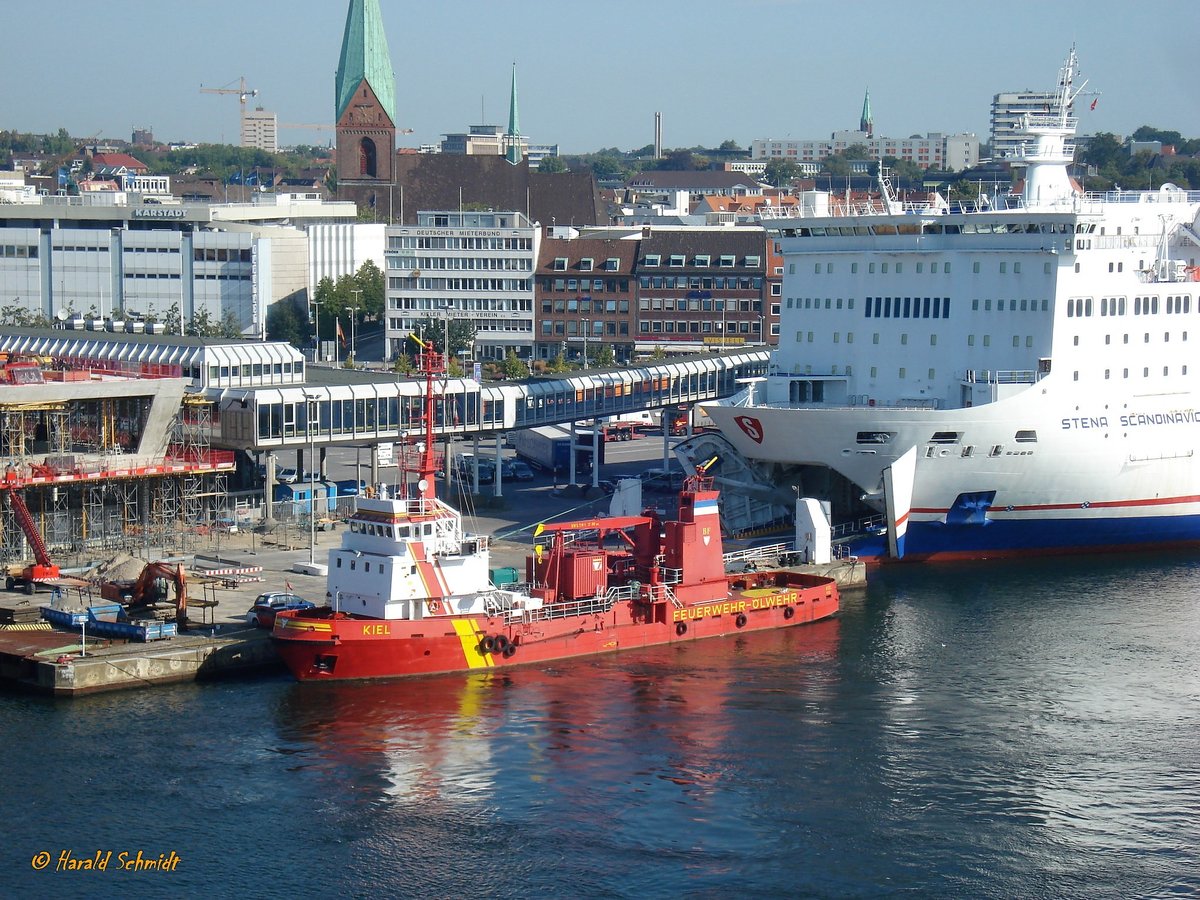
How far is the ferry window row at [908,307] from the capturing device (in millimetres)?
56312

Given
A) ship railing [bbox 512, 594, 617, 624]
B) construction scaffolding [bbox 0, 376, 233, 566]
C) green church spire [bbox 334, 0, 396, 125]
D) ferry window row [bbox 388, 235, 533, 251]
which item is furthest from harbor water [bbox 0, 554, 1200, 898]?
green church spire [bbox 334, 0, 396, 125]

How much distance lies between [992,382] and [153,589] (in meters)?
26.1

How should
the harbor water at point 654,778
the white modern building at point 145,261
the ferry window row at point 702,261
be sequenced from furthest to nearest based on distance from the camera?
the white modern building at point 145,261 < the ferry window row at point 702,261 < the harbor water at point 654,778

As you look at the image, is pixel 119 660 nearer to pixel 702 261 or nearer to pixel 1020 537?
pixel 1020 537

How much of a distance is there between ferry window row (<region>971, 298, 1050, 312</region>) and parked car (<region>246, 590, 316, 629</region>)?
24.0 metres

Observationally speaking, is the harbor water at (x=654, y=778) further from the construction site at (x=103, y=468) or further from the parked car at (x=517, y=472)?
the parked car at (x=517, y=472)

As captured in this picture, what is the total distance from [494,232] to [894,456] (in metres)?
51.7

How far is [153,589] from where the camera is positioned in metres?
44.5

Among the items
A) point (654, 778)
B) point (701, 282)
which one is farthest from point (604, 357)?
point (654, 778)

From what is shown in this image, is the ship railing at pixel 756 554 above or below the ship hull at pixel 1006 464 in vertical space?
below

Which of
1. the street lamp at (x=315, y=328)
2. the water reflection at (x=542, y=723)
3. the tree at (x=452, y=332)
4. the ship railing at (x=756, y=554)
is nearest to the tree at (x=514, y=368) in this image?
the tree at (x=452, y=332)

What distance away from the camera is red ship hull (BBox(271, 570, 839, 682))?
40.8 metres

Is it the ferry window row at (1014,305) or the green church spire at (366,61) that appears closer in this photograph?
the ferry window row at (1014,305)

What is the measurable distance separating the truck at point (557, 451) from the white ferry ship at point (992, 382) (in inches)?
503
